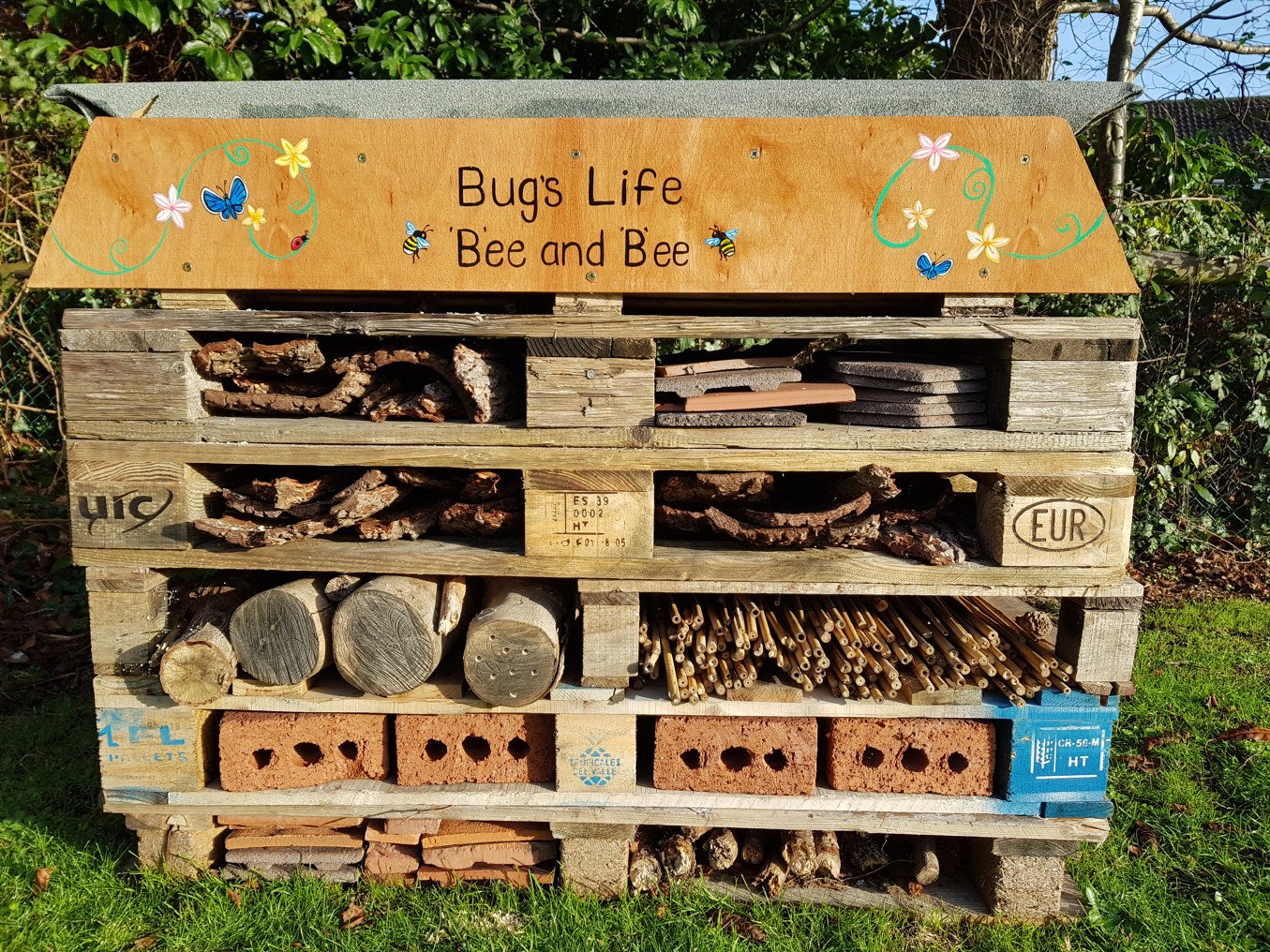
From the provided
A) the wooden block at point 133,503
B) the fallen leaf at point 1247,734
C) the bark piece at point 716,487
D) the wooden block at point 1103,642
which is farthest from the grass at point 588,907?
the bark piece at point 716,487

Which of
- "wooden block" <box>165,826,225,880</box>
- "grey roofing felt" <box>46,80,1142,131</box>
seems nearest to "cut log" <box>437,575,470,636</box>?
"wooden block" <box>165,826,225,880</box>

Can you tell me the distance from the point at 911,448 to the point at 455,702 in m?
1.77

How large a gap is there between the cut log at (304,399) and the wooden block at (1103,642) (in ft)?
8.47

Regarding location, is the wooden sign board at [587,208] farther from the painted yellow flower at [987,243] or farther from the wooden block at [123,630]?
the wooden block at [123,630]

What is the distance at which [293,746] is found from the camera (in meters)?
2.90

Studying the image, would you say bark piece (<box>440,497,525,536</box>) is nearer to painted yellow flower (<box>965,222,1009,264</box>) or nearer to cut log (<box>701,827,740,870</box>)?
cut log (<box>701,827,740,870</box>)

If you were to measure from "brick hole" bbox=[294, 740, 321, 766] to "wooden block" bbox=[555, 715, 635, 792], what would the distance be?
916 mm

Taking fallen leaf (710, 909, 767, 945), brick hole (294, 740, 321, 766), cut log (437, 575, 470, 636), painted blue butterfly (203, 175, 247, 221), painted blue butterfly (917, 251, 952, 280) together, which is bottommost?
fallen leaf (710, 909, 767, 945)

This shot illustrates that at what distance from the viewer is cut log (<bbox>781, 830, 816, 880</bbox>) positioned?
2869 millimetres

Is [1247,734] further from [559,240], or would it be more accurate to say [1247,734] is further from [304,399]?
[304,399]

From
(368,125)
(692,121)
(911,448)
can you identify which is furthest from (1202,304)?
(368,125)

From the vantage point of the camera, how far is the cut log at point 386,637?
8.70ft

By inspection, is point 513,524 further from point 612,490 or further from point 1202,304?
point 1202,304

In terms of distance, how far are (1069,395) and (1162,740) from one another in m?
2.24
